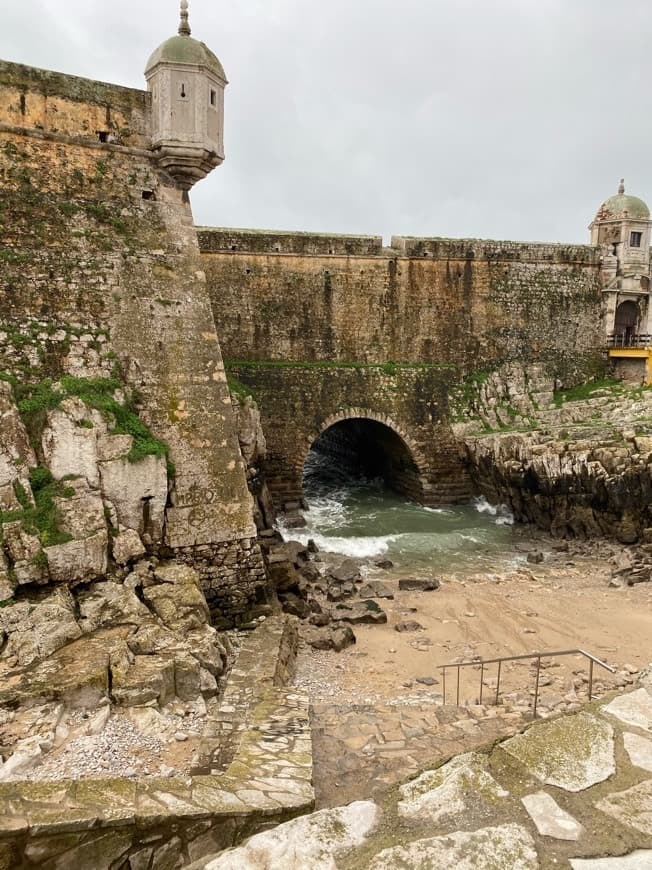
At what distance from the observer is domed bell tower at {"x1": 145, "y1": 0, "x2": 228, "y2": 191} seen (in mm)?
10250

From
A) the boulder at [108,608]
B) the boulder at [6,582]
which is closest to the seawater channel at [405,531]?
the boulder at [108,608]

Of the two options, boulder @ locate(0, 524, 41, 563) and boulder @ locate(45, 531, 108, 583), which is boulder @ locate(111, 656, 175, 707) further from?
boulder @ locate(0, 524, 41, 563)

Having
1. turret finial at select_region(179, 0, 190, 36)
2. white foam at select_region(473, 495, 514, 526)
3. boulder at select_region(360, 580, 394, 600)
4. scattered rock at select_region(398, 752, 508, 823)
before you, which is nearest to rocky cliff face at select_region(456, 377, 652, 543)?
white foam at select_region(473, 495, 514, 526)

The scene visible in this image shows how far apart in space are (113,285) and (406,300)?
11621 mm

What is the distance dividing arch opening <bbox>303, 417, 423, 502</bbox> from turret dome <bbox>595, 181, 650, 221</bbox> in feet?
37.0

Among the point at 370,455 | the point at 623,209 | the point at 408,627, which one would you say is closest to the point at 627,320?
the point at 623,209

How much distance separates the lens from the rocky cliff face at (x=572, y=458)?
15391mm

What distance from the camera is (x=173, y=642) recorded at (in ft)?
24.8

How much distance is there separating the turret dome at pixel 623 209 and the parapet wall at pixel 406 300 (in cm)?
166

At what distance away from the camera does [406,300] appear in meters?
20.0

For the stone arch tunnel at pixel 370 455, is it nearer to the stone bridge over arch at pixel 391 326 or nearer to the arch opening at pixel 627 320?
the stone bridge over arch at pixel 391 326

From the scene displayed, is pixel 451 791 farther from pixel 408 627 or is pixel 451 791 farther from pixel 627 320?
pixel 627 320

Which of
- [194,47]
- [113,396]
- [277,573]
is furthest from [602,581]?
[194,47]

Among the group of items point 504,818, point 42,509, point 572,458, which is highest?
point 504,818
